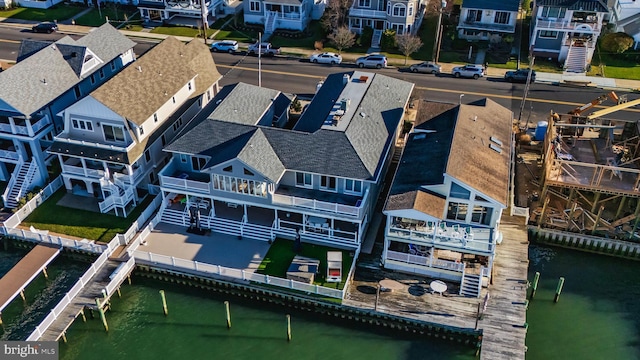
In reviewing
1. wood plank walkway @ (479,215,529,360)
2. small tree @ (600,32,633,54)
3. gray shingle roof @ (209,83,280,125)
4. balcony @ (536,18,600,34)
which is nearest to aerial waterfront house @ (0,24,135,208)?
gray shingle roof @ (209,83,280,125)

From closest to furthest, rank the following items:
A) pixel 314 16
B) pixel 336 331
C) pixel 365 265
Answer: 1. pixel 336 331
2. pixel 365 265
3. pixel 314 16

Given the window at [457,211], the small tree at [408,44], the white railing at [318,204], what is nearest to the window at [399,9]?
the small tree at [408,44]

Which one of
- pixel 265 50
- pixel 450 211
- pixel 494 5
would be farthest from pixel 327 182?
pixel 494 5

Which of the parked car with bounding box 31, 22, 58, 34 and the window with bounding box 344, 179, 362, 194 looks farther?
the parked car with bounding box 31, 22, 58, 34

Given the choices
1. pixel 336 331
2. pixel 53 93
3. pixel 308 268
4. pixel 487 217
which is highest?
pixel 53 93

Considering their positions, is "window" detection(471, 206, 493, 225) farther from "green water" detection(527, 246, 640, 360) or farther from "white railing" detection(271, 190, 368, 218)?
"white railing" detection(271, 190, 368, 218)

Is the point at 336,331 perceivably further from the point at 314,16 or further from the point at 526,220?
the point at 314,16

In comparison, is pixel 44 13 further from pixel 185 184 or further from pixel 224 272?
pixel 224 272

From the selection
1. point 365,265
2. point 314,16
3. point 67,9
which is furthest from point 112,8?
point 365,265
